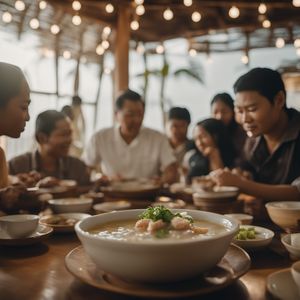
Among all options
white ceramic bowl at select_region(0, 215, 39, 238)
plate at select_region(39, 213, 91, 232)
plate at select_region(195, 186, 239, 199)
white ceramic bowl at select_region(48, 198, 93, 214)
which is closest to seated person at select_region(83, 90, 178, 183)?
plate at select_region(195, 186, 239, 199)

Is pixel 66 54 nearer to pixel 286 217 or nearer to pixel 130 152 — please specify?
pixel 130 152

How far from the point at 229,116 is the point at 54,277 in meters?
3.10

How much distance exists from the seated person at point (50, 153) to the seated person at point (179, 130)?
1.47 m

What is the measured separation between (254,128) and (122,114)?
1449 millimetres

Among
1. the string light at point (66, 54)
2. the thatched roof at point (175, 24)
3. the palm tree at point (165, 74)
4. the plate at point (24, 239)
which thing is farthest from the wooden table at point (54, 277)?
the palm tree at point (165, 74)

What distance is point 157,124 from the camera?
7500mm

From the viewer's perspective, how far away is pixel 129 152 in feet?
12.8

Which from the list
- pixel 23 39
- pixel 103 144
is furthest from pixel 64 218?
pixel 23 39

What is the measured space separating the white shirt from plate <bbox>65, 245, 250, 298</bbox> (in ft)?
8.99

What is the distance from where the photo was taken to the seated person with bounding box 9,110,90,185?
3080 millimetres

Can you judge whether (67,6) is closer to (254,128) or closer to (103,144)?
(103,144)

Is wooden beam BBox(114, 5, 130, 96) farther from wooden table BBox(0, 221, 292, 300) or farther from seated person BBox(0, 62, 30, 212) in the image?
wooden table BBox(0, 221, 292, 300)

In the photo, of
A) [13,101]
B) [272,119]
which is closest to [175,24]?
[272,119]

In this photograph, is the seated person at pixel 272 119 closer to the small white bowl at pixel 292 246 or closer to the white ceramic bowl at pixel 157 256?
the small white bowl at pixel 292 246
